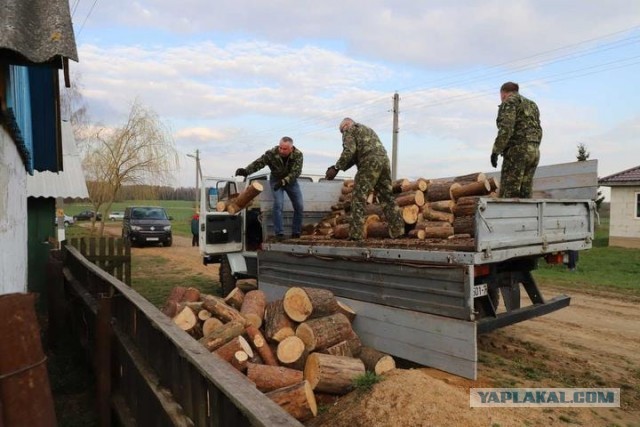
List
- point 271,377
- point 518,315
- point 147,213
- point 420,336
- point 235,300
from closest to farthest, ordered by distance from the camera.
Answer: point 271,377, point 420,336, point 518,315, point 235,300, point 147,213

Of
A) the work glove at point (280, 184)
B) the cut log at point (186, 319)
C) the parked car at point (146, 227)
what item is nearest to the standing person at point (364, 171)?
the work glove at point (280, 184)

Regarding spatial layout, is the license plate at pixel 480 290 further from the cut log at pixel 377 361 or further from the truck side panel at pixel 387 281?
the cut log at pixel 377 361

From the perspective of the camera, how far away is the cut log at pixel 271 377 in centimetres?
439

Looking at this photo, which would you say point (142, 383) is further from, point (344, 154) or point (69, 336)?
point (344, 154)

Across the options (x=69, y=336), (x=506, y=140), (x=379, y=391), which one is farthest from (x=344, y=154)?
(x=69, y=336)

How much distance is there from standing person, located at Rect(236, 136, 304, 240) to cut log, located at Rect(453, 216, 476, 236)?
287 cm

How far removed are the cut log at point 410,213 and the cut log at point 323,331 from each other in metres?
2.20

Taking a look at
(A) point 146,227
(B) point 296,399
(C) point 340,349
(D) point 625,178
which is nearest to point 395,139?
(D) point 625,178

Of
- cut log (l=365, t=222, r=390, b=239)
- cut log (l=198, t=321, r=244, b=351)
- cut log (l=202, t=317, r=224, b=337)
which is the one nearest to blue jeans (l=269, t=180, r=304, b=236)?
cut log (l=365, t=222, r=390, b=239)

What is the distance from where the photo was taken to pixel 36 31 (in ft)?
7.64

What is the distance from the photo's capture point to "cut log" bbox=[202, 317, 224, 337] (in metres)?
5.29

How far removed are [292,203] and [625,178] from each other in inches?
728

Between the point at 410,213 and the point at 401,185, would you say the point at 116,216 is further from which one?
the point at 410,213

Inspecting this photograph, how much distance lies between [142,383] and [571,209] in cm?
518
